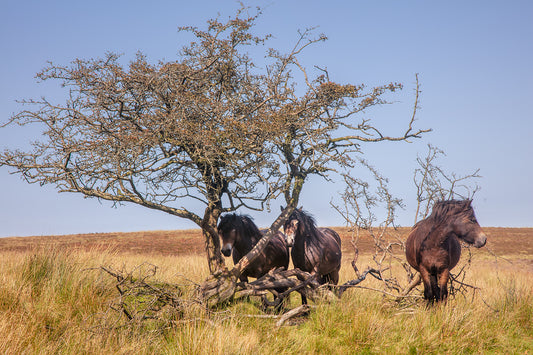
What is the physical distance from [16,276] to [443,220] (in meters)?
9.39

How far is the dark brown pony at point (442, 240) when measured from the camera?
754 centimetres

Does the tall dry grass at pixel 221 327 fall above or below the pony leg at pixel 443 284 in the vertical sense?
below

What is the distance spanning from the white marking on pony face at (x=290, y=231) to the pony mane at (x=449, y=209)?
2.95 m

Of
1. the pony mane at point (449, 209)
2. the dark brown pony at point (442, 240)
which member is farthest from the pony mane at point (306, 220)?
the pony mane at point (449, 209)

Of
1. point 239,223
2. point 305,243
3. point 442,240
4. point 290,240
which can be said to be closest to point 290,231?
point 290,240

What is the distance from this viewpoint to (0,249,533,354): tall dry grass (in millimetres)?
5688

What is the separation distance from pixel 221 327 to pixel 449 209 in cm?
521

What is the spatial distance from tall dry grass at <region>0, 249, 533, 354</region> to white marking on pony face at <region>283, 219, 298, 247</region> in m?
1.36

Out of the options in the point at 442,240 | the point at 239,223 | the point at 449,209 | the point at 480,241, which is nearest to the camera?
the point at 480,241

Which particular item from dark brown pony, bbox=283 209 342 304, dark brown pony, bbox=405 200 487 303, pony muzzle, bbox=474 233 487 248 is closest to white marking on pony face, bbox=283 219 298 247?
dark brown pony, bbox=283 209 342 304

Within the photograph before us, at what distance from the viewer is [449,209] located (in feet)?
26.0

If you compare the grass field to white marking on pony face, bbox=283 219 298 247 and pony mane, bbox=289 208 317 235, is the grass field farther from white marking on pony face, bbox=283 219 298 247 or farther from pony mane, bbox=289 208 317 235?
pony mane, bbox=289 208 317 235

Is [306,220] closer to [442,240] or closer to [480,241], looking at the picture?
[442,240]

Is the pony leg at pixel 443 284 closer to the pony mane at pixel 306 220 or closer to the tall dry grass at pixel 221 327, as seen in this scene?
the tall dry grass at pixel 221 327
